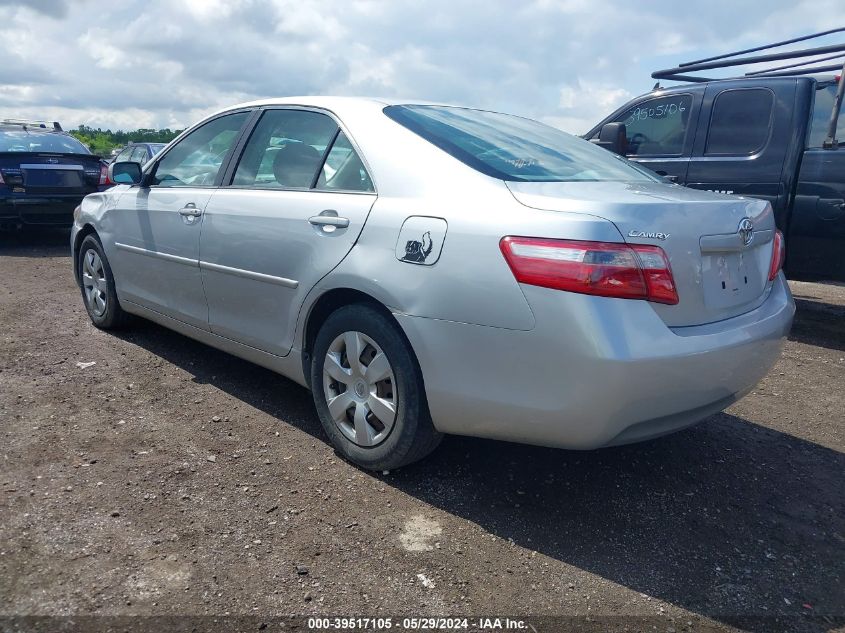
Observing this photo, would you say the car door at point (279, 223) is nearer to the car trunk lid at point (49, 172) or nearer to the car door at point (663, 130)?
the car door at point (663, 130)

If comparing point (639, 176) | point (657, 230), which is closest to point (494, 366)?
point (657, 230)

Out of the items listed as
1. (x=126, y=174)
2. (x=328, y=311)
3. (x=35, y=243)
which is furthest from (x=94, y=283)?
(x=35, y=243)

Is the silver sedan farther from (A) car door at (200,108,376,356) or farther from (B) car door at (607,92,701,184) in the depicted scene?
(B) car door at (607,92,701,184)

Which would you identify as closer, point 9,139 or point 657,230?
point 657,230

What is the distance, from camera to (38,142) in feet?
31.7

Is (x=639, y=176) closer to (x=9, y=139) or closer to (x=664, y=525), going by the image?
(x=664, y=525)

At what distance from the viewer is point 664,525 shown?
2957 millimetres

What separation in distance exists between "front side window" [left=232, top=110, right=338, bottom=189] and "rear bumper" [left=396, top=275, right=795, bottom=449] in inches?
44.5

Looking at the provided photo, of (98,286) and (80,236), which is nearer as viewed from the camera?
(98,286)

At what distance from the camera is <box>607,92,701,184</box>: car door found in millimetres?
6715

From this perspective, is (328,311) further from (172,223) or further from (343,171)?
(172,223)

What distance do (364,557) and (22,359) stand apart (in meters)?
3.17

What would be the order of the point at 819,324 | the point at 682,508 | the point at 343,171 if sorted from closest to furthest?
the point at 682,508
the point at 343,171
the point at 819,324

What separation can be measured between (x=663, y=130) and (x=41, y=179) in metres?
7.34
